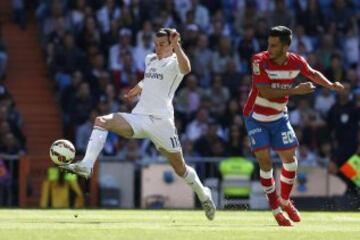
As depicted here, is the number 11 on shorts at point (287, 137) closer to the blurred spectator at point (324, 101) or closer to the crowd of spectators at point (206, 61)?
the crowd of spectators at point (206, 61)

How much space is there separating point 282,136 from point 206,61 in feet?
34.5

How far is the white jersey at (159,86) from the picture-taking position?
54.2ft

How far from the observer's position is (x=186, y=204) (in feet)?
76.7

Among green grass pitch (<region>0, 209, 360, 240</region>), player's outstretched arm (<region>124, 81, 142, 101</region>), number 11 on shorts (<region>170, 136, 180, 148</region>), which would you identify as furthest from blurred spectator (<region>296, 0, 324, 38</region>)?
number 11 on shorts (<region>170, 136, 180, 148</region>)

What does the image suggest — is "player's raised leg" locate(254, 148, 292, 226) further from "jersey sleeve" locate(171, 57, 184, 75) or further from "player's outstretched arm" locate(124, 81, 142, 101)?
"player's outstretched arm" locate(124, 81, 142, 101)

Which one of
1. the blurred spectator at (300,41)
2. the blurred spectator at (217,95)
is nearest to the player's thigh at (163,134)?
the blurred spectator at (217,95)

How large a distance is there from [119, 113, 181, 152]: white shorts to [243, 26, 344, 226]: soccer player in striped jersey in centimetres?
99

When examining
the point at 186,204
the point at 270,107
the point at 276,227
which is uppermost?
the point at 270,107

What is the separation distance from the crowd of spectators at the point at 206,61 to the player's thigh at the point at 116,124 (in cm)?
766

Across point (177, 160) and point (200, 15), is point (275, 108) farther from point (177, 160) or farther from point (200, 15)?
point (200, 15)

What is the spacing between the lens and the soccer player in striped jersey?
52.0 ft

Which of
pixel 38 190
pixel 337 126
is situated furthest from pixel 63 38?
pixel 337 126

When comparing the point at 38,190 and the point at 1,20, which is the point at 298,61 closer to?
the point at 38,190

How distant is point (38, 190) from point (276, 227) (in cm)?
946
